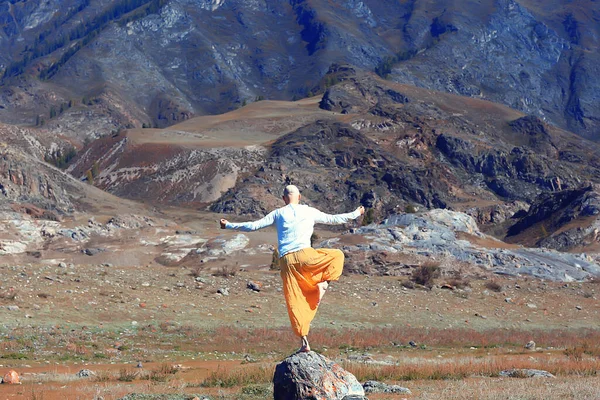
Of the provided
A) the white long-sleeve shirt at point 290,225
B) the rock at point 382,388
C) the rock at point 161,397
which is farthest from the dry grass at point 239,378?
the white long-sleeve shirt at point 290,225

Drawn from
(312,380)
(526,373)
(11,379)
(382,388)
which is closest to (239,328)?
(11,379)

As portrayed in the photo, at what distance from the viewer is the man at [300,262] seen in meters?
13.1

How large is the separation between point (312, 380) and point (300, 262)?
1.67 meters

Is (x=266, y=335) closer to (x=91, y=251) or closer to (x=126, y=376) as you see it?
(x=126, y=376)

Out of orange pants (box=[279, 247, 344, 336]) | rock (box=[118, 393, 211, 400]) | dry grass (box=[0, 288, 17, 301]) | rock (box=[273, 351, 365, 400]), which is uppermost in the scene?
orange pants (box=[279, 247, 344, 336])

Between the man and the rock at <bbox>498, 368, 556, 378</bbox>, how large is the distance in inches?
229

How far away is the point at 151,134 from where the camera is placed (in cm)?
14462

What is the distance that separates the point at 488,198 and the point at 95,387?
12205cm

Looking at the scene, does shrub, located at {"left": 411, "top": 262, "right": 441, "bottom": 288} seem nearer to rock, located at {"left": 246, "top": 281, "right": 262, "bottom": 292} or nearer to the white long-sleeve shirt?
rock, located at {"left": 246, "top": 281, "right": 262, "bottom": 292}

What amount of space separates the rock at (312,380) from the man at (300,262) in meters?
0.35

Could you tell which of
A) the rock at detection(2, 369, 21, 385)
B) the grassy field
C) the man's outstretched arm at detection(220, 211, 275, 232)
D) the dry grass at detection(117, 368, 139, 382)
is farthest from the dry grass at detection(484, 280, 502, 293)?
the man's outstretched arm at detection(220, 211, 275, 232)

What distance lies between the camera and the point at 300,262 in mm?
13070

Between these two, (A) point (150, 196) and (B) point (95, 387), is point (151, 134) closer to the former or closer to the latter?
(A) point (150, 196)

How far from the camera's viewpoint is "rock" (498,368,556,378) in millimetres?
17047
